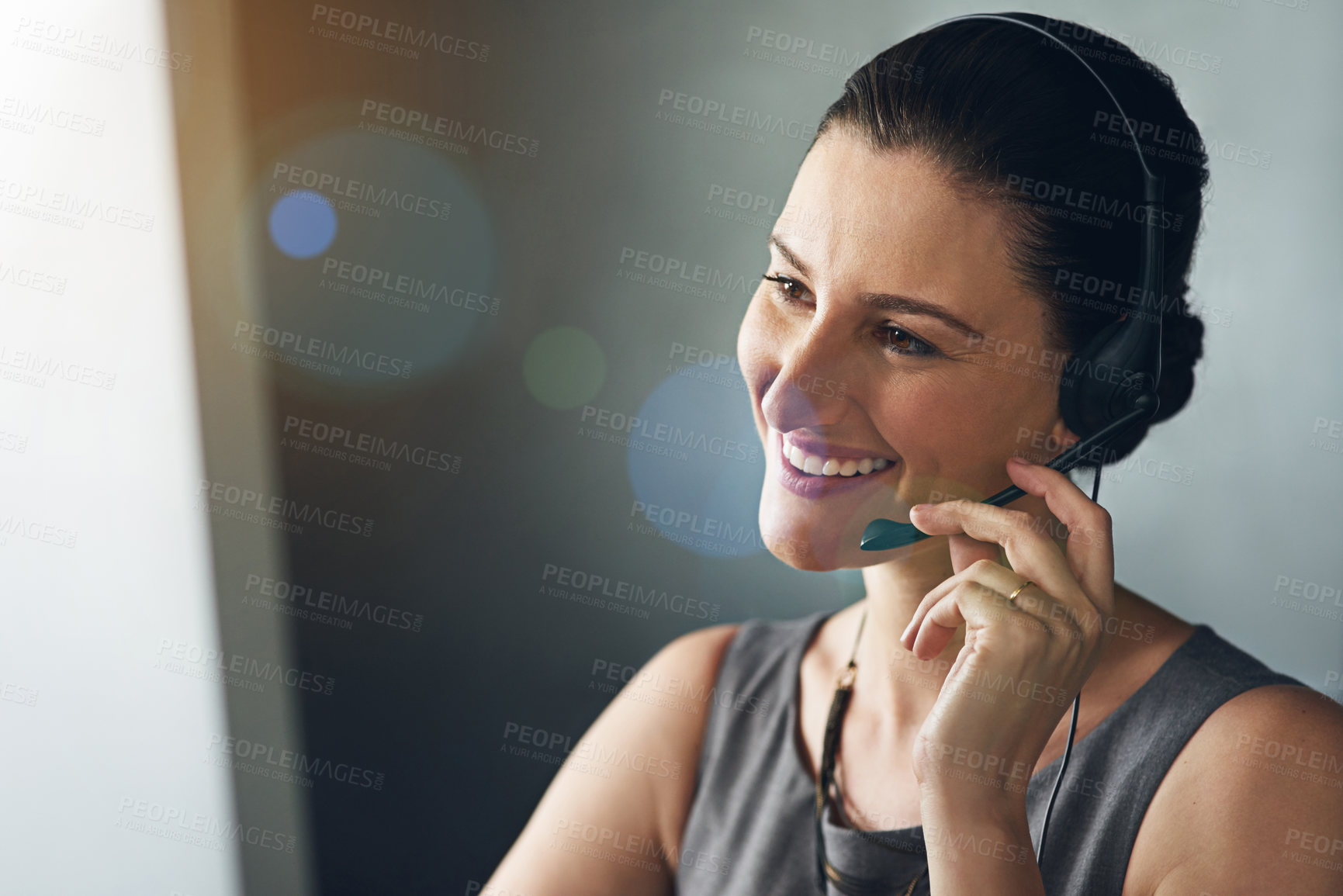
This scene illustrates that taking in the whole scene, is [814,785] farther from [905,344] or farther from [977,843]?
[905,344]

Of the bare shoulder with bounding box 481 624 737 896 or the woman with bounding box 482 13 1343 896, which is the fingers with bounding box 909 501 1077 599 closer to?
the woman with bounding box 482 13 1343 896

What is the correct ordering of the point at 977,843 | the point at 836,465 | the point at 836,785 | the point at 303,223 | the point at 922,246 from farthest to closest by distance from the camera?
the point at 303,223 < the point at 836,785 < the point at 836,465 < the point at 922,246 < the point at 977,843

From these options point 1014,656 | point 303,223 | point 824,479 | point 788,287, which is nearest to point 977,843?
point 1014,656

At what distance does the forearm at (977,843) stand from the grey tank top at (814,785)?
13 cm

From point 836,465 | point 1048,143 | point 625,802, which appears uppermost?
point 1048,143

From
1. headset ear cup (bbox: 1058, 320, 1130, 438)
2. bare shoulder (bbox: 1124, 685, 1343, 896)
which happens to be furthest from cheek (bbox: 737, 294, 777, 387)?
bare shoulder (bbox: 1124, 685, 1343, 896)

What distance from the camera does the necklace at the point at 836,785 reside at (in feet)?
3.14

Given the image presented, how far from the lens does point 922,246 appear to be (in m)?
0.87

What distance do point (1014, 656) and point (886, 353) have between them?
0.34m

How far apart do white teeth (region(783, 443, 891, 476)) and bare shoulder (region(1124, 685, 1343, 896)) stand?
0.43m

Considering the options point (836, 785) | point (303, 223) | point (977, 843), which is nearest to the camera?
point (977, 843)

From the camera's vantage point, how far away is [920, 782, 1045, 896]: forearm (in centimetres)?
76

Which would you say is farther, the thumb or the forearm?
the thumb

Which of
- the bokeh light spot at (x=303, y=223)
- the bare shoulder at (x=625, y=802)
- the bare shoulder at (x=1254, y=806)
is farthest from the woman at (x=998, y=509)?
the bokeh light spot at (x=303, y=223)
